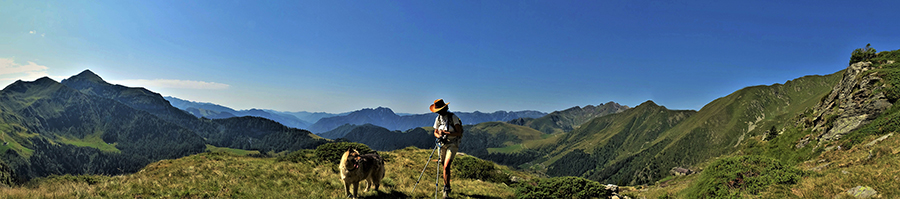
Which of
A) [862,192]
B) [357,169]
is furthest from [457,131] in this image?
[862,192]

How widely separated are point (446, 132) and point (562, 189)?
16.9 ft

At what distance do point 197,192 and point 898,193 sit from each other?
20024 millimetres

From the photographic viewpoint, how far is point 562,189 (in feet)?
37.8

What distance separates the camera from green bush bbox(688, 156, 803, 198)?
10.4m

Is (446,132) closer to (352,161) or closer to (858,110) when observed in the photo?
(352,161)

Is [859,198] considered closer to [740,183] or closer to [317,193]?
[740,183]

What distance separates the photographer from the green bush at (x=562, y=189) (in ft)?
37.1

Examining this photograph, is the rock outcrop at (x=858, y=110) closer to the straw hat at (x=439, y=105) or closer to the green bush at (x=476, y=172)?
the green bush at (x=476, y=172)

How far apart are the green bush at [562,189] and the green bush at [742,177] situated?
358 centimetres

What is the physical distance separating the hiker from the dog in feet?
7.01

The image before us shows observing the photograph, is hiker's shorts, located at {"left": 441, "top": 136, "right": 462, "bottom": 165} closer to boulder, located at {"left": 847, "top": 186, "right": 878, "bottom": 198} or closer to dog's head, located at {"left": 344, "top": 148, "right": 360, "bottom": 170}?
dog's head, located at {"left": 344, "top": 148, "right": 360, "bottom": 170}

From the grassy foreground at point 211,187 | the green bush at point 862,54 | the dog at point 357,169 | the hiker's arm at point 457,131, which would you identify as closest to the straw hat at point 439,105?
the hiker's arm at point 457,131

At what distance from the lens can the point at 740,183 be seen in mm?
10828

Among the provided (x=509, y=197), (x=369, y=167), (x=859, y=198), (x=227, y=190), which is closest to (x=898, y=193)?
(x=859, y=198)
